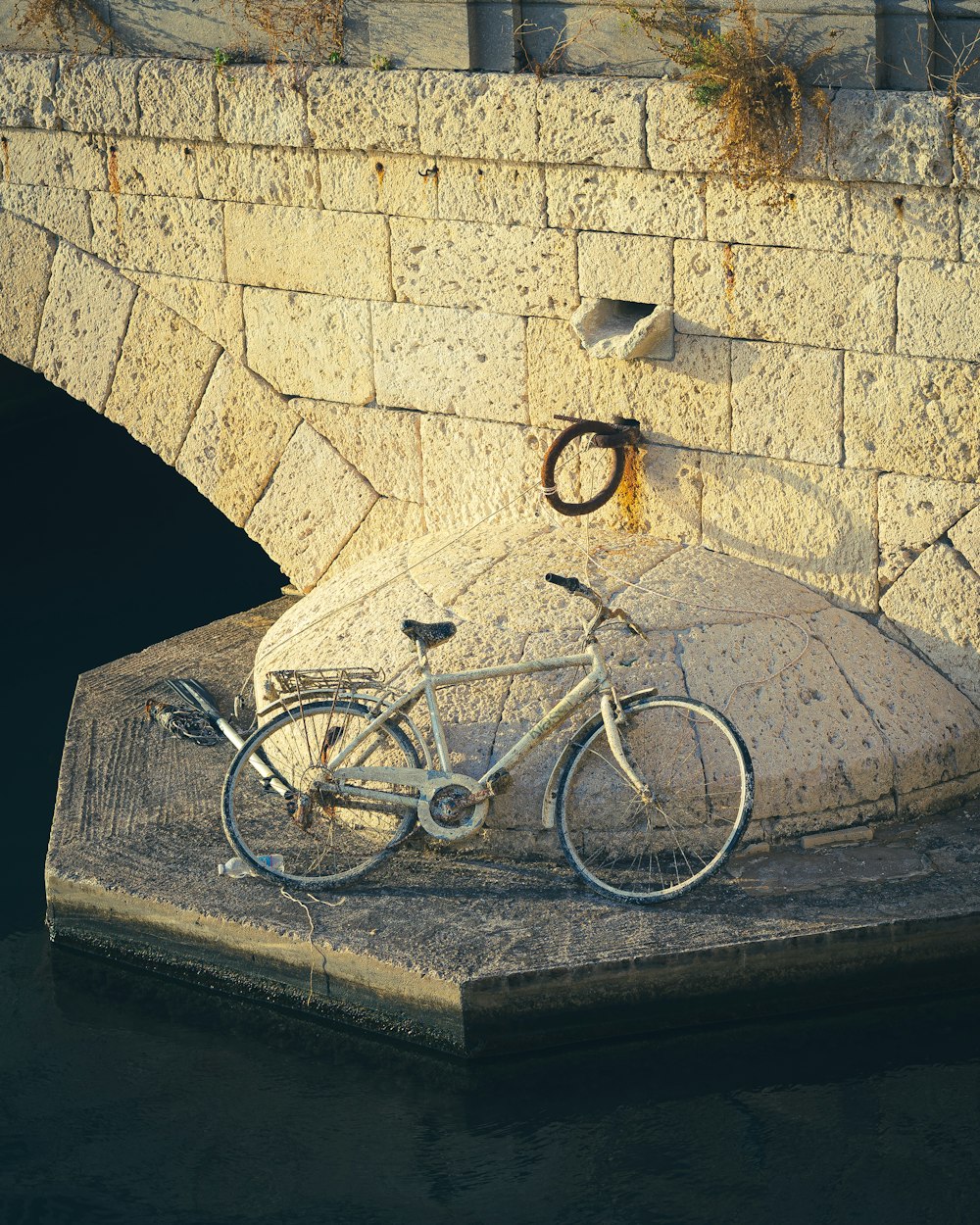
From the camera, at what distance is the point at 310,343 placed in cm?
706

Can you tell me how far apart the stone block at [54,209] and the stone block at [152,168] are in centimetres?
23

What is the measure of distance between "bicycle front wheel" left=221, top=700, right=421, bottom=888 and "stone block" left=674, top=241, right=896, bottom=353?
182 cm

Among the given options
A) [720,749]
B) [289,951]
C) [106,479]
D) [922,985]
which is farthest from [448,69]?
[106,479]

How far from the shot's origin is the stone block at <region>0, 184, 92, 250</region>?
7.53 meters

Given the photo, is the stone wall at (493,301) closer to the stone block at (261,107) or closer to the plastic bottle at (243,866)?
the stone block at (261,107)

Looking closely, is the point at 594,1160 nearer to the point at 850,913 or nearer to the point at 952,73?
the point at 850,913

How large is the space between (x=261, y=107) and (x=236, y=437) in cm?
139

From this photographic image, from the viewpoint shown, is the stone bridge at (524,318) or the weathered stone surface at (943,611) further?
the weathered stone surface at (943,611)

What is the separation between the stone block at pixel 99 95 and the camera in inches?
280

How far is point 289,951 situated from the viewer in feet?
17.6

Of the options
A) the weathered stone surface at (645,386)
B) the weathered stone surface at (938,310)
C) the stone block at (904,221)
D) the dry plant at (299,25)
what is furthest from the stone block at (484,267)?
the weathered stone surface at (938,310)

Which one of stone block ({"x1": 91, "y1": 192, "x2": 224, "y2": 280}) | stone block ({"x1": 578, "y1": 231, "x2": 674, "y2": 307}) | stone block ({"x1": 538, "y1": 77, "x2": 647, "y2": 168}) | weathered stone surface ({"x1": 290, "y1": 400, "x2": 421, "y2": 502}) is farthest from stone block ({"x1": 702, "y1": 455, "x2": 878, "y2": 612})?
stone block ({"x1": 91, "y1": 192, "x2": 224, "y2": 280})

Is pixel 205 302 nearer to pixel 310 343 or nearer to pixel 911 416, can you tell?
pixel 310 343

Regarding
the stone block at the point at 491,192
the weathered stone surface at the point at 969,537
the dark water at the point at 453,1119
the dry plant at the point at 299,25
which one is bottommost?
the dark water at the point at 453,1119
